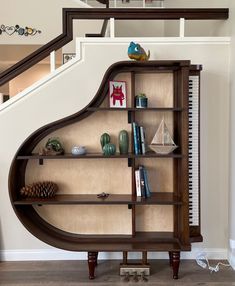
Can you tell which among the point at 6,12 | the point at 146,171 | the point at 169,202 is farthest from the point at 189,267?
the point at 6,12

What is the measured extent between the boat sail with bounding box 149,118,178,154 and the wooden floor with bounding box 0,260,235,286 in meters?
1.05

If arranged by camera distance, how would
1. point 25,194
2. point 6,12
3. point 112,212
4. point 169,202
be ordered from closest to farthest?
point 169,202
point 25,194
point 112,212
point 6,12

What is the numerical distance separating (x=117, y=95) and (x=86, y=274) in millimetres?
1556

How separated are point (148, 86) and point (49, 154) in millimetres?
1069

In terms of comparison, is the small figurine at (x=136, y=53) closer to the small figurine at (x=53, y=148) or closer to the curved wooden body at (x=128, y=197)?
the curved wooden body at (x=128, y=197)

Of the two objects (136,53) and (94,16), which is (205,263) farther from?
(94,16)

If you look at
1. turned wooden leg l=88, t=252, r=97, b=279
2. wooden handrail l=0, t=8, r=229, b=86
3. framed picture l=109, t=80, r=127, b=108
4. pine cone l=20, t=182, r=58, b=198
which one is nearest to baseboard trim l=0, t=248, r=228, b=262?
turned wooden leg l=88, t=252, r=97, b=279

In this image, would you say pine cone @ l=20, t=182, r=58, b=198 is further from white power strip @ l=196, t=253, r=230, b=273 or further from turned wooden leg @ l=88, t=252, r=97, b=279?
white power strip @ l=196, t=253, r=230, b=273

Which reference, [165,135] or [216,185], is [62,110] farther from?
[216,185]

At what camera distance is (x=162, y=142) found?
2.52 metres

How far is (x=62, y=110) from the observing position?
2762 mm

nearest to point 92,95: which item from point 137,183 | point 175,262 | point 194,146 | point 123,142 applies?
point 123,142

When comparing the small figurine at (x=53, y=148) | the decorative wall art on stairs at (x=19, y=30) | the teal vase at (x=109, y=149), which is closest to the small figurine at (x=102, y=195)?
the teal vase at (x=109, y=149)

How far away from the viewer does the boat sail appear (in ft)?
8.24
